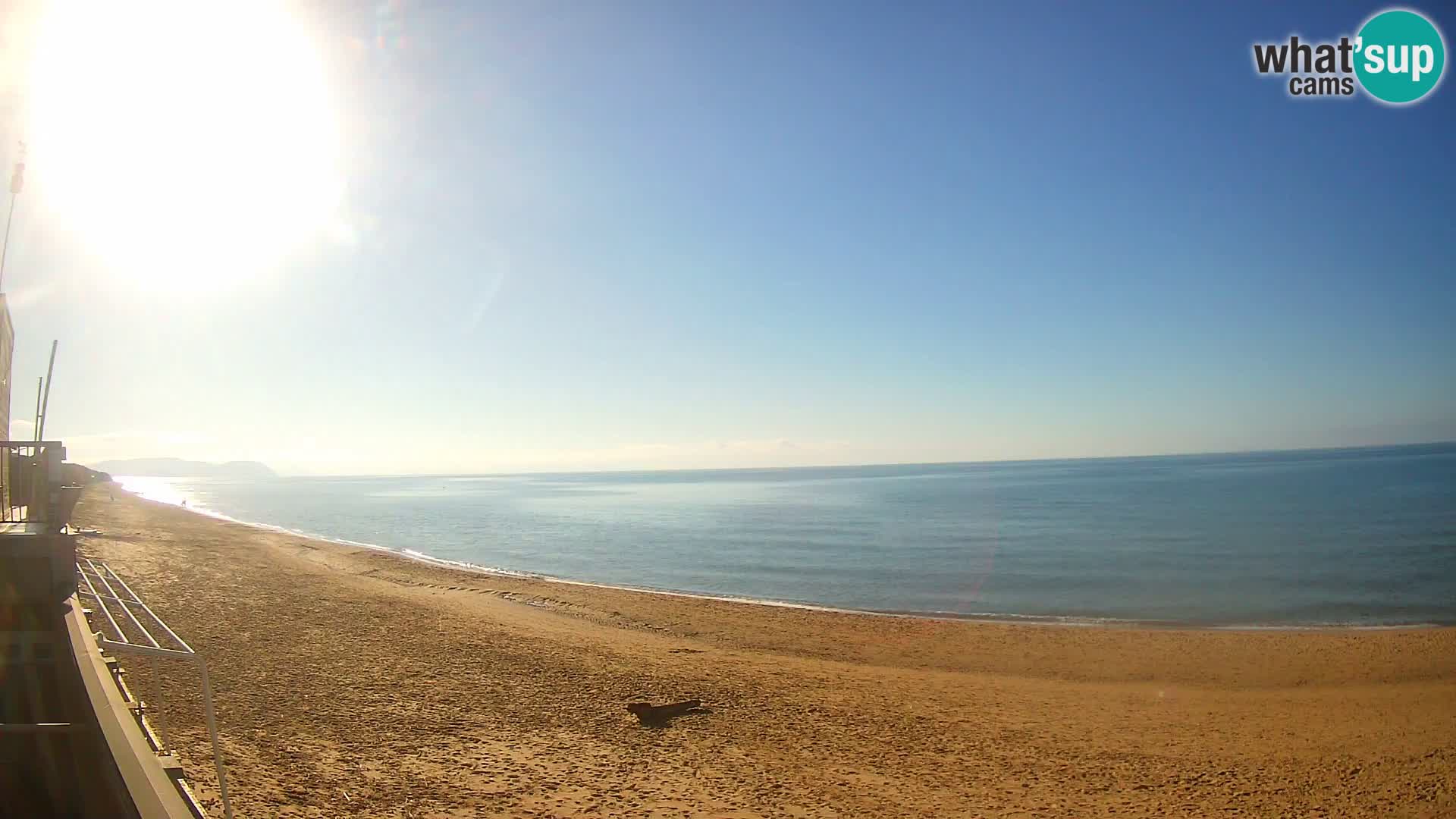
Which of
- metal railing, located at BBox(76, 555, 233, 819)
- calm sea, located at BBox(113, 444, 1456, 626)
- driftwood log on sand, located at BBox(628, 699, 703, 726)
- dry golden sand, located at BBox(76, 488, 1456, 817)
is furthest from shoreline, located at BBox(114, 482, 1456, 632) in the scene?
metal railing, located at BBox(76, 555, 233, 819)

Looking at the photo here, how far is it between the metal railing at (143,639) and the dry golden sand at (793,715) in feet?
2.32

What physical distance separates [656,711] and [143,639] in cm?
1054

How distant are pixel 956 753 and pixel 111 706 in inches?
391

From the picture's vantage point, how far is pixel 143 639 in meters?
14.4

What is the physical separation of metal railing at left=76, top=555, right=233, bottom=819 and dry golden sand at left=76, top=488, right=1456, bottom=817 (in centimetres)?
71

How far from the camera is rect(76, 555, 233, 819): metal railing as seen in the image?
17.2ft

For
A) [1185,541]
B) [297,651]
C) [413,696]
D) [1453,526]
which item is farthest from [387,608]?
[1453,526]

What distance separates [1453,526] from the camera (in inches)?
1631

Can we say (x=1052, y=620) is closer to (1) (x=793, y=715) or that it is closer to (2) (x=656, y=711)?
(1) (x=793, y=715)

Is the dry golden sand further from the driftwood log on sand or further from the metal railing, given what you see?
the metal railing

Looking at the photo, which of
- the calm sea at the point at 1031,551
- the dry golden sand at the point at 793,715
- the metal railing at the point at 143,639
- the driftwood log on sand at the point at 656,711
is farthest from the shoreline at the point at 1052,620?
the metal railing at the point at 143,639

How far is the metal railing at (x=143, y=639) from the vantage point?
525 cm

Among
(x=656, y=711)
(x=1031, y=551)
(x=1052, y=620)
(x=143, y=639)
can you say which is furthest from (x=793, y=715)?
(x=1031, y=551)

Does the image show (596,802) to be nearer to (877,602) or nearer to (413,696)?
Answer: (413,696)
